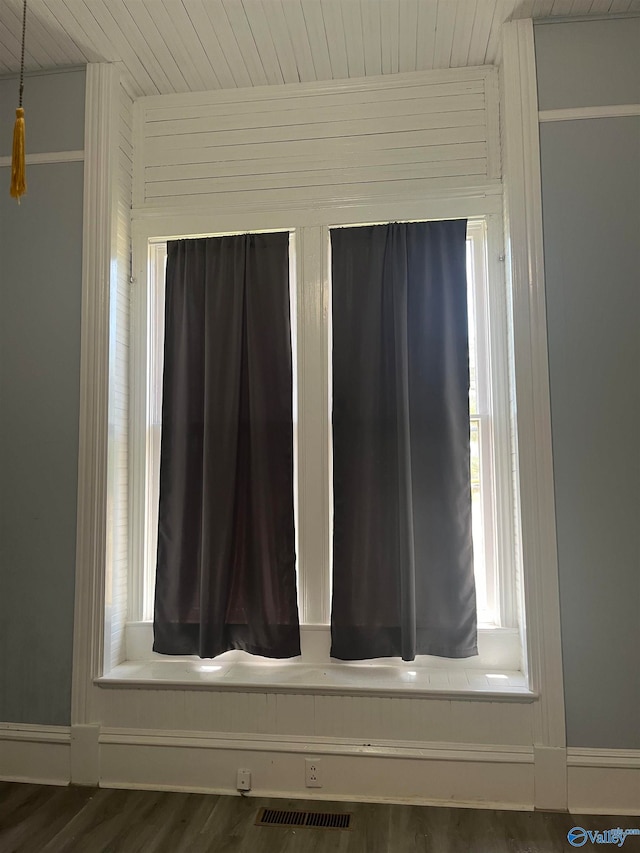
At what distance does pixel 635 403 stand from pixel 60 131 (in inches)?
113

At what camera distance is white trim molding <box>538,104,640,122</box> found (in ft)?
8.39

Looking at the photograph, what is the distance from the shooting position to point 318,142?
2.95 metres

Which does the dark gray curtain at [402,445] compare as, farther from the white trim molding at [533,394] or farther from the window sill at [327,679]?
the white trim molding at [533,394]

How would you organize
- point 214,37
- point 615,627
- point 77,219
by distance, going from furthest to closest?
point 77,219
point 214,37
point 615,627

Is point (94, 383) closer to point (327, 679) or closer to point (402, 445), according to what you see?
point (402, 445)

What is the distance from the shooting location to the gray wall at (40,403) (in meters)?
2.67

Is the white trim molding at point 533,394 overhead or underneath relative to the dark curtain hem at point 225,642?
overhead

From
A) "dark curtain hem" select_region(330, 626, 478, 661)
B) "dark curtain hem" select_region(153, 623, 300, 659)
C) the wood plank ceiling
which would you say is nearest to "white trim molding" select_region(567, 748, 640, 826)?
"dark curtain hem" select_region(330, 626, 478, 661)

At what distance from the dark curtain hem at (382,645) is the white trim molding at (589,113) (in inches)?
91.0

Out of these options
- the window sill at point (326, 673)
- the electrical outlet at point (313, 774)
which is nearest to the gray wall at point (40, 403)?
the window sill at point (326, 673)

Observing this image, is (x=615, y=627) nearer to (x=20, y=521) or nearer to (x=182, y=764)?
(x=182, y=764)

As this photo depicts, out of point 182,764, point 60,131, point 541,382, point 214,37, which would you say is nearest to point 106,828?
point 182,764

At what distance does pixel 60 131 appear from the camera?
9.38ft

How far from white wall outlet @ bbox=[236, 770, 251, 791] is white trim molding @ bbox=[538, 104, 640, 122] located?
120 inches
